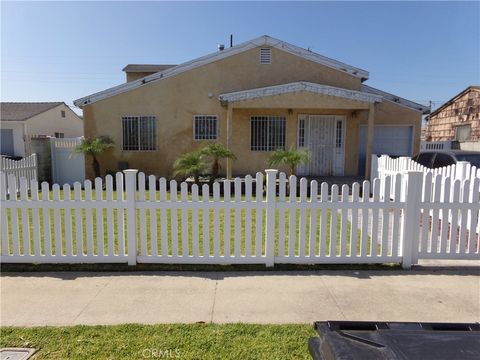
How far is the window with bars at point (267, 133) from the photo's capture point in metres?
14.7

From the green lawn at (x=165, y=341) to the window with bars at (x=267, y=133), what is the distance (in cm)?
1184

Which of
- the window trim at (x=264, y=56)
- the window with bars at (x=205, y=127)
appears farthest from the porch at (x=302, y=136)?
the window trim at (x=264, y=56)

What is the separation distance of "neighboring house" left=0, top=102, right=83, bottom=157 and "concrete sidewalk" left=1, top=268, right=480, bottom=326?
73.5 feet

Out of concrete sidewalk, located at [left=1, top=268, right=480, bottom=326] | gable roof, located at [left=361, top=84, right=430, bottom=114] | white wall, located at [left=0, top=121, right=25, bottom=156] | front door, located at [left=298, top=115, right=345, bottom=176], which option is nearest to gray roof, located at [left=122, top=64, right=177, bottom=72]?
white wall, located at [left=0, top=121, right=25, bottom=156]

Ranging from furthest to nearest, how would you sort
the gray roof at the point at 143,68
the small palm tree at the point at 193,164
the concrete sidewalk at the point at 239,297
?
the gray roof at the point at 143,68 < the small palm tree at the point at 193,164 < the concrete sidewalk at the point at 239,297

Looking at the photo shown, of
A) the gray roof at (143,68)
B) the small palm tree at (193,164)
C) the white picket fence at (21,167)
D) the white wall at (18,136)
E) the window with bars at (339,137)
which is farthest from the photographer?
the white wall at (18,136)

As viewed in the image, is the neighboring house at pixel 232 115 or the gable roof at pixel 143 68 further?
the gable roof at pixel 143 68

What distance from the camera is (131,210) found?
4766mm

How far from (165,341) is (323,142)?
12.9 metres

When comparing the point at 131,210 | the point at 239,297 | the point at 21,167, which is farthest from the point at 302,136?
the point at 239,297

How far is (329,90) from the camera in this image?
1262 cm

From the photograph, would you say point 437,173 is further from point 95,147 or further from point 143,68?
point 143,68

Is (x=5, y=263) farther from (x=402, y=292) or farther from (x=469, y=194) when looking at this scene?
(x=469, y=194)

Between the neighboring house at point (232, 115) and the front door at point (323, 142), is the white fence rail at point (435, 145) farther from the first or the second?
the front door at point (323, 142)
